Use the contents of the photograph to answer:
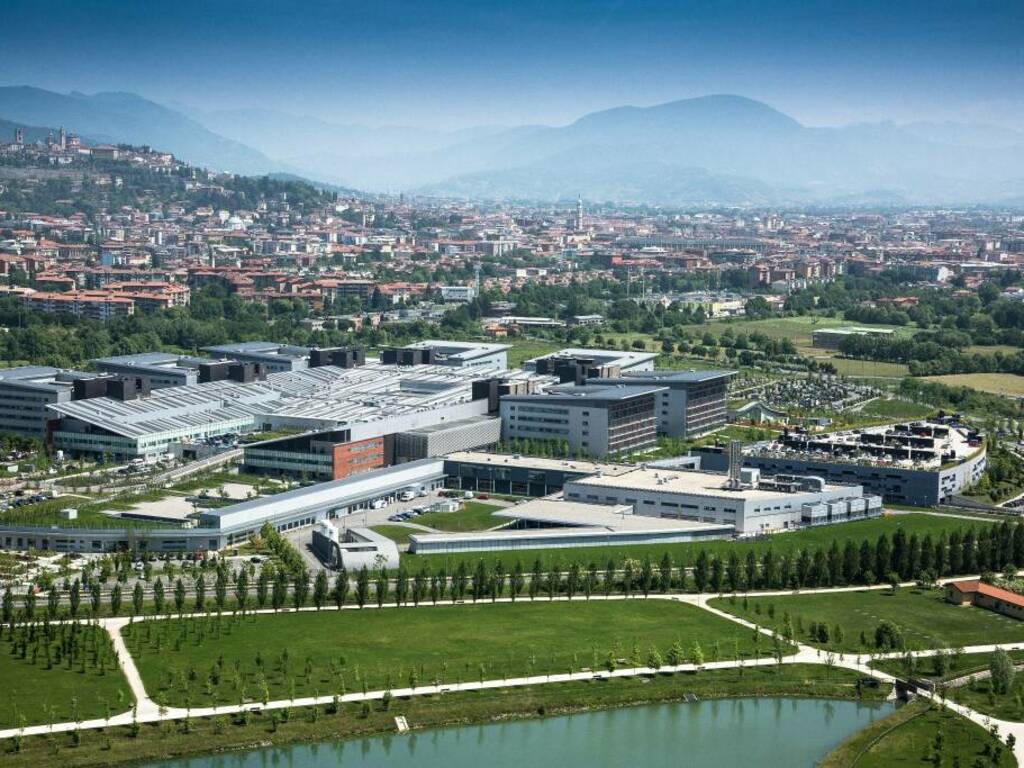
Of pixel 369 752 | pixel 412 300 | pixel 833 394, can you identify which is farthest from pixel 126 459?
pixel 412 300

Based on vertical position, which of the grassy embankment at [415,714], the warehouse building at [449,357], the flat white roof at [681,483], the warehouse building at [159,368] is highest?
the warehouse building at [449,357]

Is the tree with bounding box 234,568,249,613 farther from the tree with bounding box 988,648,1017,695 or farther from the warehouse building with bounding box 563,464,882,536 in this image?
the tree with bounding box 988,648,1017,695

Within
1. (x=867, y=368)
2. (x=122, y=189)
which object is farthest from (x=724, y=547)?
(x=122, y=189)

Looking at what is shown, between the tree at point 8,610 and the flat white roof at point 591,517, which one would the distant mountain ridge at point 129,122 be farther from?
the tree at point 8,610

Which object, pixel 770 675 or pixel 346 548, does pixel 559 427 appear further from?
pixel 770 675

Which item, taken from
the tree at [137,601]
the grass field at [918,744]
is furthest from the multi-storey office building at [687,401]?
the grass field at [918,744]

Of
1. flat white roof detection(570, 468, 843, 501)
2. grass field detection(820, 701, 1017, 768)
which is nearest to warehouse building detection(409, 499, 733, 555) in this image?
flat white roof detection(570, 468, 843, 501)
